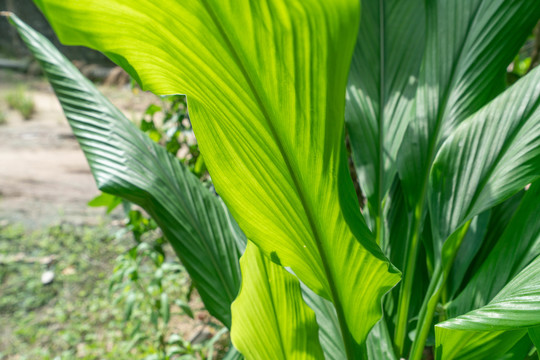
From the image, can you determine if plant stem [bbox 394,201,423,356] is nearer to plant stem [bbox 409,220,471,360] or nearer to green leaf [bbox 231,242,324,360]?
plant stem [bbox 409,220,471,360]

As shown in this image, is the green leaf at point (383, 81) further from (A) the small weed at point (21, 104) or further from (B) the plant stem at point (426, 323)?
(A) the small weed at point (21, 104)

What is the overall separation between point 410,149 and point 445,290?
0.27 m

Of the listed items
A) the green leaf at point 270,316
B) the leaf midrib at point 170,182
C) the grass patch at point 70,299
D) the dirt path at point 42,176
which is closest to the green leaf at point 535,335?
the green leaf at point 270,316

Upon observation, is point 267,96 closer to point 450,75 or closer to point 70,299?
point 450,75

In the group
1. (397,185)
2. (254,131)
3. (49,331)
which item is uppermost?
(254,131)

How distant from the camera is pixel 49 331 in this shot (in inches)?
70.0

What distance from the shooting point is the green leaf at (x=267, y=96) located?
352 millimetres

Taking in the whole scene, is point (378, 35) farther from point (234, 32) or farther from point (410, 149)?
point (234, 32)

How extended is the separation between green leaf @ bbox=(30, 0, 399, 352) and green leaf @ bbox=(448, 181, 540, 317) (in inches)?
10.0

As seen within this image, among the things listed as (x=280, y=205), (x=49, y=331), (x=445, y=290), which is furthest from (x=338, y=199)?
(x=49, y=331)

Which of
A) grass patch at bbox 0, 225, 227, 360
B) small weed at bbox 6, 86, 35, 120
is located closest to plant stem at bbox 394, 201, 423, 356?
grass patch at bbox 0, 225, 227, 360

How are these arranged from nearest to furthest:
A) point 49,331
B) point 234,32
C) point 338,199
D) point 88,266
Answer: point 234,32
point 338,199
point 49,331
point 88,266

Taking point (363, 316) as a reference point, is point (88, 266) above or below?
below

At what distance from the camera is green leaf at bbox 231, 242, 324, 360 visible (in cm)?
59
